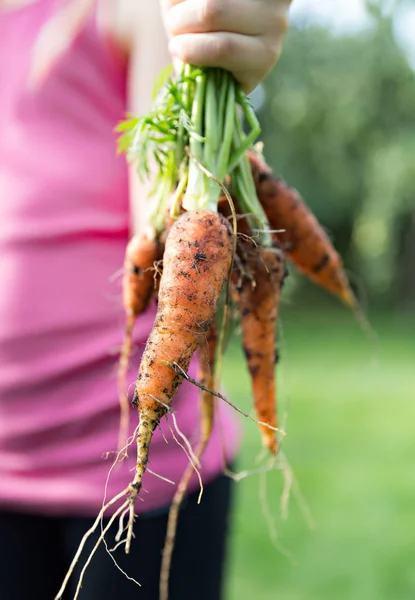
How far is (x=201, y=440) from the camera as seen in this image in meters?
1.27

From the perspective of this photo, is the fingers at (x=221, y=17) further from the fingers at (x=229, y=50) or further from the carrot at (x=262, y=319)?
the carrot at (x=262, y=319)

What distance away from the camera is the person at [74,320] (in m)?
1.20

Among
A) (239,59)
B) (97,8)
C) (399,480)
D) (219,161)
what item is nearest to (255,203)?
(219,161)

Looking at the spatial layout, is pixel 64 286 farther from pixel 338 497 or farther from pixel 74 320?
pixel 338 497

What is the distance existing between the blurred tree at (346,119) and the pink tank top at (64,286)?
10.2m

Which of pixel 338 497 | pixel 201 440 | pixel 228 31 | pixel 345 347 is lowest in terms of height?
pixel 338 497

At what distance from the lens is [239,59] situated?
→ 931 mm

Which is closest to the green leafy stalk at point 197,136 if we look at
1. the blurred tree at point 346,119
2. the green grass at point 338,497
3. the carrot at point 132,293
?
the carrot at point 132,293

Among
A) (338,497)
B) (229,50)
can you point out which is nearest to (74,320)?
(229,50)

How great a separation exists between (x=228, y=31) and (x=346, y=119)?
38.0 feet

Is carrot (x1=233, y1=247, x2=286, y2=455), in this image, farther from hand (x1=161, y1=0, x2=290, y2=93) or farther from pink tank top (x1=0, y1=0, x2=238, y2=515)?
hand (x1=161, y1=0, x2=290, y2=93)

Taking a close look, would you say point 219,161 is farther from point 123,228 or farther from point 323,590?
point 323,590

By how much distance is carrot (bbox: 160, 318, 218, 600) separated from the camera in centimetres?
116

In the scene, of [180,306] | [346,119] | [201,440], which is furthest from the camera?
[346,119]
